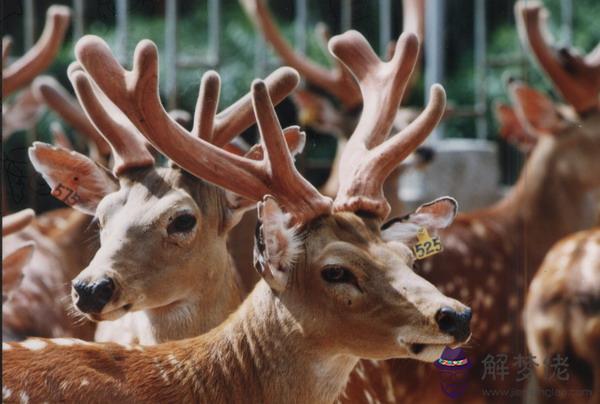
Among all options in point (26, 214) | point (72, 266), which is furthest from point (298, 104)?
point (26, 214)

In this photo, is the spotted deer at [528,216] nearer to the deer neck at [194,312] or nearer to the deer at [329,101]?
the deer at [329,101]

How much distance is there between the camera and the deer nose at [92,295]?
8.35 feet

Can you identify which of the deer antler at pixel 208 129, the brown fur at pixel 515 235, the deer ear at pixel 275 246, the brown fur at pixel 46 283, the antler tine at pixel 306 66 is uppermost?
the deer antler at pixel 208 129

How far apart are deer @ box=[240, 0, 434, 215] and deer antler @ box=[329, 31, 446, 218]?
4.68ft

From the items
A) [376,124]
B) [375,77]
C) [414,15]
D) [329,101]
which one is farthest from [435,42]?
[376,124]

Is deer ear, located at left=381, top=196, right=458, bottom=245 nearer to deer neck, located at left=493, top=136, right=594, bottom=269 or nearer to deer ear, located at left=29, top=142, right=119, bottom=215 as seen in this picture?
deer ear, located at left=29, top=142, right=119, bottom=215

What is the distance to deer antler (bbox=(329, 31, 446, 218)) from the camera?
2594 mm

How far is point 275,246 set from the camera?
2.41 metres

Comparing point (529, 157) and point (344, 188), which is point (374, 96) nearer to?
point (344, 188)

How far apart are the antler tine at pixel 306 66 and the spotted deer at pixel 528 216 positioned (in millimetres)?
734

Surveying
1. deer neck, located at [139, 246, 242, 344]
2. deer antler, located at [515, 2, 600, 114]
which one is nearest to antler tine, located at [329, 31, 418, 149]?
deer neck, located at [139, 246, 242, 344]

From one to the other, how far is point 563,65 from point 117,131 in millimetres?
2338

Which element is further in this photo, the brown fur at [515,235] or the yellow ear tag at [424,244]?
the brown fur at [515,235]

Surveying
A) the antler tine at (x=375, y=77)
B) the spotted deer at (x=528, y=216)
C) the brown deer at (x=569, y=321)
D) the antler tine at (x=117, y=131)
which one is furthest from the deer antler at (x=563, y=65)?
the antler tine at (x=117, y=131)
